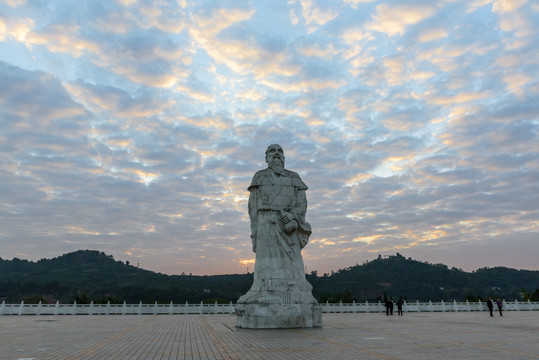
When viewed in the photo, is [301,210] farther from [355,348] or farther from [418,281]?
[418,281]

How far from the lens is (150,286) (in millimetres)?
76000

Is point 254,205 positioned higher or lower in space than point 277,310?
higher

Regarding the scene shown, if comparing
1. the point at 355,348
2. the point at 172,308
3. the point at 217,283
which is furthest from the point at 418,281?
the point at 355,348

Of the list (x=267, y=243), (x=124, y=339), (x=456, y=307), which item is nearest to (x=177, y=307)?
(x=267, y=243)

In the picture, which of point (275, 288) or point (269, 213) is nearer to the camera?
point (275, 288)

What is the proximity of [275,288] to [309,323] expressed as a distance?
2.16 meters

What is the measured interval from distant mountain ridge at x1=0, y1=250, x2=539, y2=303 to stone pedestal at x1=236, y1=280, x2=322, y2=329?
165 ft

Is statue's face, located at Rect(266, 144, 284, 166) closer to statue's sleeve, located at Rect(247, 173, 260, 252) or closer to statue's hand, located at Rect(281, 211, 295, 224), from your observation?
statue's sleeve, located at Rect(247, 173, 260, 252)

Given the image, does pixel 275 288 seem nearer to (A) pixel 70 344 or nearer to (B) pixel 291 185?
(B) pixel 291 185

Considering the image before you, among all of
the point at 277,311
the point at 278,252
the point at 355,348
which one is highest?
the point at 278,252

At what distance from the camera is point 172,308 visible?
32750 millimetres

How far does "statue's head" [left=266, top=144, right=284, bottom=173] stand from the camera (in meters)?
19.7

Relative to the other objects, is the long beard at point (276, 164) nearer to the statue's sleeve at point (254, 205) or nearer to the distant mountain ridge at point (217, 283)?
the statue's sleeve at point (254, 205)

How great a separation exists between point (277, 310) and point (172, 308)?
60.7 ft
